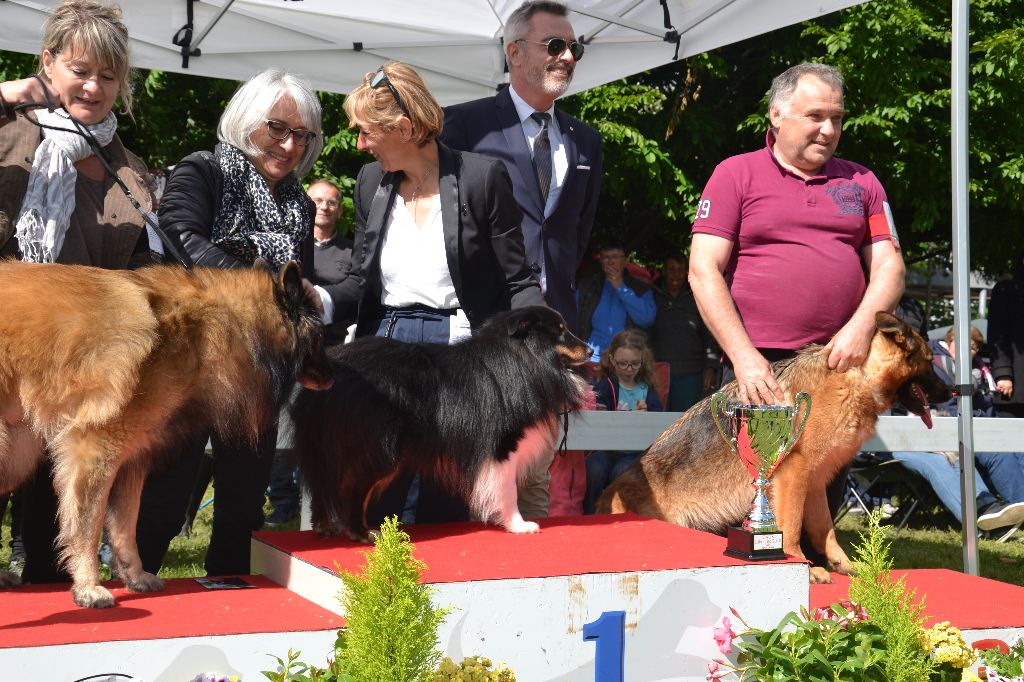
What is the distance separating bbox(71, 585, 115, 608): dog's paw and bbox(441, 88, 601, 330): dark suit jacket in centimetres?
235

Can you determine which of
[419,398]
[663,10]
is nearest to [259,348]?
[419,398]

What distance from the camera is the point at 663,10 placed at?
268 inches

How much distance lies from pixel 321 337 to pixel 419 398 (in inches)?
16.3

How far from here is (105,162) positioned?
11.3 ft

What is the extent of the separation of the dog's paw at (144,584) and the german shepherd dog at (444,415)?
0.63 m

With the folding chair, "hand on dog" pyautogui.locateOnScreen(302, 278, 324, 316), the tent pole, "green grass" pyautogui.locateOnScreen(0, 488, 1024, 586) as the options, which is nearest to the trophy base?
"hand on dog" pyautogui.locateOnScreen(302, 278, 324, 316)

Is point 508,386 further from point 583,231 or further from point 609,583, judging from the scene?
point 583,231

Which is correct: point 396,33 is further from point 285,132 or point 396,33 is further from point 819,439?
point 819,439

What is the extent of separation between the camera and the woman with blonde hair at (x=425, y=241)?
3848mm

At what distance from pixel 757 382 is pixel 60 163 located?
8.80 ft

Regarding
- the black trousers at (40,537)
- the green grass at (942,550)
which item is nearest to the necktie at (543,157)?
the black trousers at (40,537)

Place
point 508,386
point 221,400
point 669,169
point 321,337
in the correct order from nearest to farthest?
point 221,400 < point 321,337 < point 508,386 < point 669,169

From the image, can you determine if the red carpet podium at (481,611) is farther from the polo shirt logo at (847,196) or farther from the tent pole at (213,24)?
the tent pole at (213,24)

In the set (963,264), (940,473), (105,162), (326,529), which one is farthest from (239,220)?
(940,473)
